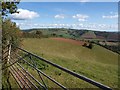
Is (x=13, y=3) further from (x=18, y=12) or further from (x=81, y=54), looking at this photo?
(x=81, y=54)

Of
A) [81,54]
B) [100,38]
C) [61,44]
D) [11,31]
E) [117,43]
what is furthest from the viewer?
[100,38]

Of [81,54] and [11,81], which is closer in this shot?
[11,81]

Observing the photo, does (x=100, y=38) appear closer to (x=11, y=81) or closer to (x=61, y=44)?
(x=61, y=44)

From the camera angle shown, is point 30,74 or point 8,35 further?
point 8,35

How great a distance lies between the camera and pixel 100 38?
101438 millimetres

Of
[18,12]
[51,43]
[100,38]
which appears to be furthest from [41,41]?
[100,38]

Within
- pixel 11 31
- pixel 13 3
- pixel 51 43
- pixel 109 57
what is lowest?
pixel 109 57

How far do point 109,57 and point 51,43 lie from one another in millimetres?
13968

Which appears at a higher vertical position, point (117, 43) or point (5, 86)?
point (5, 86)

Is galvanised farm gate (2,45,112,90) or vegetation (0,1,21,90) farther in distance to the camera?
vegetation (0,1,21,90)

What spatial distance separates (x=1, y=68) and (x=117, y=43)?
274ft

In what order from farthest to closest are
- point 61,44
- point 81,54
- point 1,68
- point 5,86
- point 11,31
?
point 61,44
point 81,54
point 11,31
point 1,68
point 5,86

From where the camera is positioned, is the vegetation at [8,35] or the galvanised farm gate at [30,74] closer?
the galvanised farm gate at [30,74]

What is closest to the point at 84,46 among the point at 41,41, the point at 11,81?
the point at 41,41
